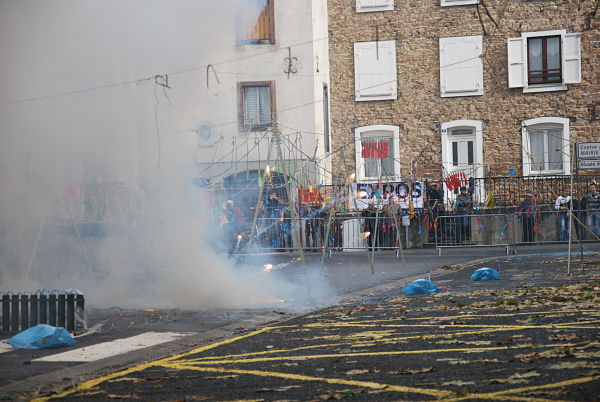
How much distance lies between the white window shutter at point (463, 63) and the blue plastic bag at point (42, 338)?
21.6 m

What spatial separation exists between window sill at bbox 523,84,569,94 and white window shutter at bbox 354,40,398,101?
154 inches

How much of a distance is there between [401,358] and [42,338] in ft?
11.8

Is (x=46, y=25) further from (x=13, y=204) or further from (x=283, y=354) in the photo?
(x=283, y=354)

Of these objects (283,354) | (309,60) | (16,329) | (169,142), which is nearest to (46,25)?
(169,142)

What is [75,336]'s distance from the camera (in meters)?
9.94

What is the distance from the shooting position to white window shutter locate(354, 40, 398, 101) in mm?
29688

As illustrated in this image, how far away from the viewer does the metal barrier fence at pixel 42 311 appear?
10.1 m

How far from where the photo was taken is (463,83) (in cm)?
2933

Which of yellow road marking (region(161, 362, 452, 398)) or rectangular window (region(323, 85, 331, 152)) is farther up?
rectangular window (region(323, 85, 331, 152))

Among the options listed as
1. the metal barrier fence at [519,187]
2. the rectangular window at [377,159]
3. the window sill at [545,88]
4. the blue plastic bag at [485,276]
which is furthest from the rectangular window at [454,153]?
the blue plastic bag at [485,276]

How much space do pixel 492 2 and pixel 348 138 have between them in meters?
5.88

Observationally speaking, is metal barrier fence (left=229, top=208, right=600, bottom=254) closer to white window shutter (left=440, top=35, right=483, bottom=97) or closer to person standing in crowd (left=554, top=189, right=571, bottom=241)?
person standing in crowd (left=554, top=189, right=571, bottom=241)

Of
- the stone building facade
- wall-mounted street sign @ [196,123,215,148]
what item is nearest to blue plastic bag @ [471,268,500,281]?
wall-mounted street sign @ [196,123,215,148]

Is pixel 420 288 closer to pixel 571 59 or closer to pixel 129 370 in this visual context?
pixel 129 370
